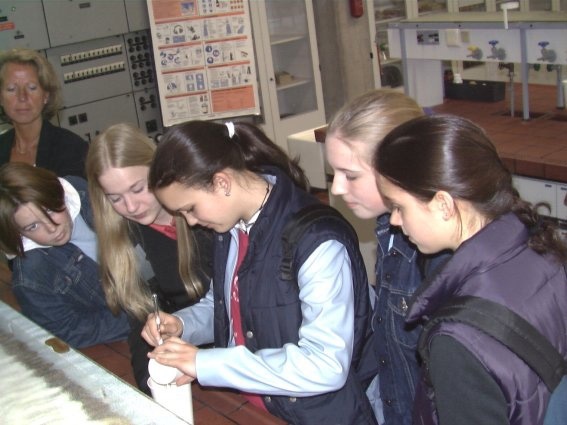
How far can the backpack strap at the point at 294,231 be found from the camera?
164 cm

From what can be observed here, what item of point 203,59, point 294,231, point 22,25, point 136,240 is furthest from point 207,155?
point 203,59

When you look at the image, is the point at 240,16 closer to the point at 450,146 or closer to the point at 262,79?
the point at 262,79

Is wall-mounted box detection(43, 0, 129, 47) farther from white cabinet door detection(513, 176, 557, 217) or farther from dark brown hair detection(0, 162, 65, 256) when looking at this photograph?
white cabinet door detection(513, 176, 557, 217)

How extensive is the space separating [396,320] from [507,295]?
47cm

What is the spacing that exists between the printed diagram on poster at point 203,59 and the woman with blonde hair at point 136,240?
353 centimetres

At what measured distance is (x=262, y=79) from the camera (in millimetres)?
6297

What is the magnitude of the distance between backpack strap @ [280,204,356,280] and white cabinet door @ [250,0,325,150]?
471 cm

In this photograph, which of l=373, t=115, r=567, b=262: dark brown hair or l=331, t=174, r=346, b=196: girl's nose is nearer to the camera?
l=373, t=115, r=567, b=262: dark brown hair

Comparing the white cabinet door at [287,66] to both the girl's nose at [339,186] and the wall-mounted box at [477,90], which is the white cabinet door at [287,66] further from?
the girl's nose at [339,186]

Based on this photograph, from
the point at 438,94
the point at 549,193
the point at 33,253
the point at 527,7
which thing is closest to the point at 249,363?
the point at 33,253

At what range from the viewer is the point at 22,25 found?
4.98 metres

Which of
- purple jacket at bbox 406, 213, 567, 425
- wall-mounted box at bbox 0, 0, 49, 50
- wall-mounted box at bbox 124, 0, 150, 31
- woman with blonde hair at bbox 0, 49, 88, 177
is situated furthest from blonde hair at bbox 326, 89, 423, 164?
wall-mounted box at bbox 124, 0, 150, 31

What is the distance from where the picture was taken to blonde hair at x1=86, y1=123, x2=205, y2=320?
2182 millimetres

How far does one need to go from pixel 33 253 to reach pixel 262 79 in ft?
14.0
